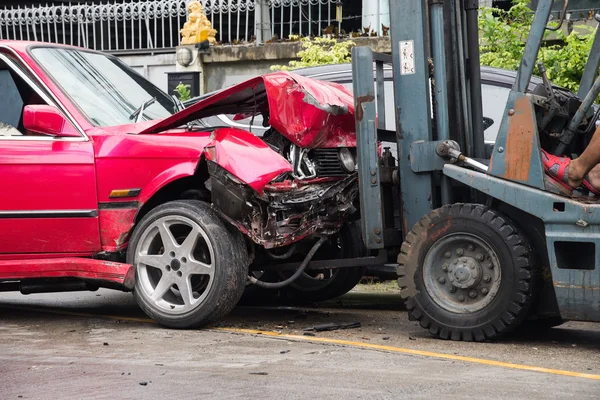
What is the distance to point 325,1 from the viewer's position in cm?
1697

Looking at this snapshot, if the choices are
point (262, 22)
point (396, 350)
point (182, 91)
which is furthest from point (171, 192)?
point (262, 22)

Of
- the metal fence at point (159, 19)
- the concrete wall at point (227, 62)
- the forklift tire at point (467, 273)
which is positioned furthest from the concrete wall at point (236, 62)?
the forklift tire at point (467, 273)

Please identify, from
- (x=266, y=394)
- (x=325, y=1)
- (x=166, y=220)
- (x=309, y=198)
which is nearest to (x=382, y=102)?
(x=309, y=198)

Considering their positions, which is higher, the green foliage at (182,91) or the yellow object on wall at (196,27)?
the yellow object on wall at (196,27)

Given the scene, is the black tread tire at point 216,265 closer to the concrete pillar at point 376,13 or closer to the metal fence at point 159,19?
the metal fence at point 159,19

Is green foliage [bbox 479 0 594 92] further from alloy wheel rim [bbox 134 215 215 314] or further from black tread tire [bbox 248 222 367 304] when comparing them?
alloy wheel rim [bbox 134 215 215 314]

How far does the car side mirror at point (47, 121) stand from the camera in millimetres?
7816

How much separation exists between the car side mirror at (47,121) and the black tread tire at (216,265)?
2.79 feet

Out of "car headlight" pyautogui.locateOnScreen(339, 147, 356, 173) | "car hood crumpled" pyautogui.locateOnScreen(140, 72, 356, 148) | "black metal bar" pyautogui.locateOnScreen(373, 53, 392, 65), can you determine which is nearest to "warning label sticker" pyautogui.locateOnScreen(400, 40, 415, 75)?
"black metal bar" pyautogui.locateOnScreen(373, 53, 392, 65)

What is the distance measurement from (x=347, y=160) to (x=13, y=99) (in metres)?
2.53

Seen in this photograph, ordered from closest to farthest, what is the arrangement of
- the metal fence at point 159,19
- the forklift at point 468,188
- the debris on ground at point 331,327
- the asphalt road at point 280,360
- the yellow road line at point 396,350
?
the asphalt road at point 280,360 → the yellow road line at point 396,350 → the forklift at point 468,188 → the debris on ground at point 331,327 → the metal fence at point 159,19

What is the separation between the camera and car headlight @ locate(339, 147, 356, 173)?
26.0 feet

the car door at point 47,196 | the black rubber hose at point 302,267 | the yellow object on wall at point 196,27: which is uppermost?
the yellow object on wall at point 196,27

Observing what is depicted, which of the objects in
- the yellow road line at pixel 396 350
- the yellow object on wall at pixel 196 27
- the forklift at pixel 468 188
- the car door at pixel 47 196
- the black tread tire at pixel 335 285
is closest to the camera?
the yellow road line at pixel 396 350
